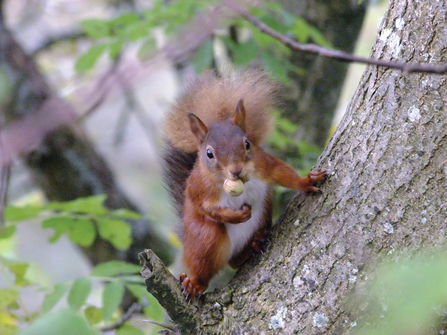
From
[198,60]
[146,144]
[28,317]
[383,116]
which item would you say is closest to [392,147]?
[383,116]

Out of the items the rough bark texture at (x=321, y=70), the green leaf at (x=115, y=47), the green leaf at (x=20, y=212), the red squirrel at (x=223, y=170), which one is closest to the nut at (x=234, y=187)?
the red squirrel at (x=223, y=170)

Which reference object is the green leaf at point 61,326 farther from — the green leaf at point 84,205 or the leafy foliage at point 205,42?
the leafy foliage at point 205,42

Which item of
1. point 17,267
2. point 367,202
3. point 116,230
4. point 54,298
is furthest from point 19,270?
point 367,202

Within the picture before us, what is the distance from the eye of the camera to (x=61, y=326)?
2.30 ft

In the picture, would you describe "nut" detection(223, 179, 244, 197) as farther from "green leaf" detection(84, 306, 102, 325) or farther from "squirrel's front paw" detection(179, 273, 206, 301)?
"green leaf" detection(84, 306, 102, 325)

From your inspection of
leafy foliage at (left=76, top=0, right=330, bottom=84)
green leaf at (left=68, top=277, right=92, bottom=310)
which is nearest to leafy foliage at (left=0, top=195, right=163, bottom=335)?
green leaf at (left=68, top=277, right=92, bottom=310)

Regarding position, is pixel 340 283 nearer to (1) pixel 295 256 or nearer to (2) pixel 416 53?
(1) pixel 295 256

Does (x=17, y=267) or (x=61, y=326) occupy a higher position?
(x=61, y=326)

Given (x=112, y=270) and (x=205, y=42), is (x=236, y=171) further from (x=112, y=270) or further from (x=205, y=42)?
(x=205, y=42)

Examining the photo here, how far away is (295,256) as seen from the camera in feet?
5.41

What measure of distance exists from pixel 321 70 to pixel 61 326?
3.12 m

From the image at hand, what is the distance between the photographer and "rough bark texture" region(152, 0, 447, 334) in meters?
1.48

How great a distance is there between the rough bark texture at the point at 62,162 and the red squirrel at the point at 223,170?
137cm

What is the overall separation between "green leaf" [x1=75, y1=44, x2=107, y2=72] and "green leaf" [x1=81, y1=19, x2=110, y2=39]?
0.07 meters
